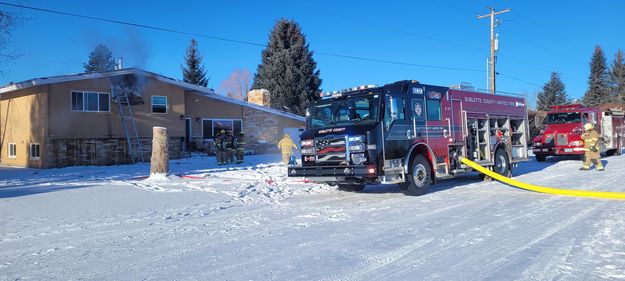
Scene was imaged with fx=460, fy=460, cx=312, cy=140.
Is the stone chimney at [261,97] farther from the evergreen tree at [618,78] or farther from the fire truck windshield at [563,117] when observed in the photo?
the evergreen tree at [618,78]

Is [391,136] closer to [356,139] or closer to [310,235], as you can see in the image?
[356,139]

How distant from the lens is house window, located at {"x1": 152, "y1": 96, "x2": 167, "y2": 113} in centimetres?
2273

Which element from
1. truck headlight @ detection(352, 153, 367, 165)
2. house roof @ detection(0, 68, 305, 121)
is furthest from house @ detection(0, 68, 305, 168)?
truck headlight @ detection(352, 153, 367, 165)

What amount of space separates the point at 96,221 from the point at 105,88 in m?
15.1

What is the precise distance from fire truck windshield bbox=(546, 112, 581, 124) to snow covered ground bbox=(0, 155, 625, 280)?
1076 cm

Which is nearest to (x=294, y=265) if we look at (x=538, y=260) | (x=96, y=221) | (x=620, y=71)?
(x=538, y=260)

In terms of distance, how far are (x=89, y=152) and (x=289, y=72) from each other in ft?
70.1

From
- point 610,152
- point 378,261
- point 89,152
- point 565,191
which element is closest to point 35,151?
point 89,152

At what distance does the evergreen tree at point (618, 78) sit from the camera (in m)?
62.9

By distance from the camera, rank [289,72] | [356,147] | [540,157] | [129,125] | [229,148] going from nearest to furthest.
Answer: [356,147] < [229,148] < [540,157] < [129,125] < [289,72]

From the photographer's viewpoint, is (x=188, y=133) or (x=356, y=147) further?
(x=188, y=133)

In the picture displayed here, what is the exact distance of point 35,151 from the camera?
2075cm

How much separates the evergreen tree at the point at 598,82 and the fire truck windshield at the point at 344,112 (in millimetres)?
64616

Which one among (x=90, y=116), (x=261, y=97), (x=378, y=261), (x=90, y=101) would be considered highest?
(x=261, y=97)
